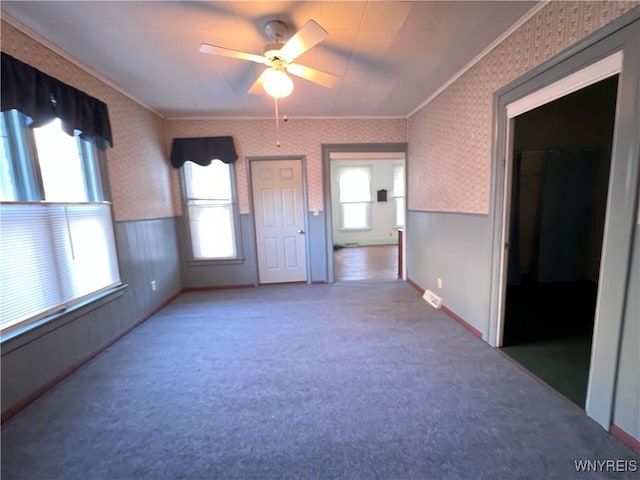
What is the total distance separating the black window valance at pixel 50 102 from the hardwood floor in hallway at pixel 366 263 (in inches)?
140

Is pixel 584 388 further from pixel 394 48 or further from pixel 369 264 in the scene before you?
pixel 369 264

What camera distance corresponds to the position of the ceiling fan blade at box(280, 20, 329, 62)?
1575mm

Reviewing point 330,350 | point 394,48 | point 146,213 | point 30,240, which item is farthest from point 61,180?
point 394,48

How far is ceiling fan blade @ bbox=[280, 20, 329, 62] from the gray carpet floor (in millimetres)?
2281

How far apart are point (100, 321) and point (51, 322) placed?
1.73 ft

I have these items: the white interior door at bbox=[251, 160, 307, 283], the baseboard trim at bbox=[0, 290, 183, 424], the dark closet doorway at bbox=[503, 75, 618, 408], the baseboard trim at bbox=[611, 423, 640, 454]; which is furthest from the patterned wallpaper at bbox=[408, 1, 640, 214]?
the baseboard trim at bbox=[0, 290, 183, 424]

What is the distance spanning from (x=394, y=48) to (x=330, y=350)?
2.61 m

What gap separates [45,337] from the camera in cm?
193

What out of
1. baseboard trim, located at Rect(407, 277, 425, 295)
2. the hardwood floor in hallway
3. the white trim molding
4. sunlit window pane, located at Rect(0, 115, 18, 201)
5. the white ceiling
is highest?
the white ceiling

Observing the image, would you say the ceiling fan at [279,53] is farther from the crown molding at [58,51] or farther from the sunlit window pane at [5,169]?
the sunlit window pane at [5,169]

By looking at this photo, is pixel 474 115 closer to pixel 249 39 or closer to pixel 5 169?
pixel 249 39

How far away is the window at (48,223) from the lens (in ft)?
5.75

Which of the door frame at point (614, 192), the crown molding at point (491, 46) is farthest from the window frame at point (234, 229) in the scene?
the door frame at point (614, 192)

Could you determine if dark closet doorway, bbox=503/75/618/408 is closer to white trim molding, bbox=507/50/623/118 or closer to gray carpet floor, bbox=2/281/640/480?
white trim molding, bbox=507/50/623/118
